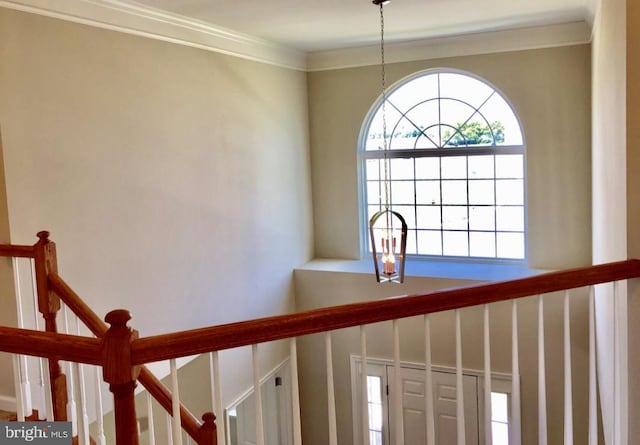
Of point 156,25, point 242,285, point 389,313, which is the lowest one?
point 242,285

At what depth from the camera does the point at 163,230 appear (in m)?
3.94

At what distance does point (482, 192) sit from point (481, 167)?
24cm

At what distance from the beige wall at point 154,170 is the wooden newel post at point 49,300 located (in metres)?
0.33

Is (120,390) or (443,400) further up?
(120,390)

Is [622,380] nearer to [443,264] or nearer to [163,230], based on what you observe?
[163,230]

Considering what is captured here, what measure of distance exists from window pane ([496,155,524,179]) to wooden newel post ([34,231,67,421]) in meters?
4.06

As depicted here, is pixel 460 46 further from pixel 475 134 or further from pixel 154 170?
pixel 154 170

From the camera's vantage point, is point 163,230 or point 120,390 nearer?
point 120,390

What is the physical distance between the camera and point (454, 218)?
565cm

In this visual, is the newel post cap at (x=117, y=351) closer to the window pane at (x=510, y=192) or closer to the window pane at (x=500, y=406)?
the window pane at (x=500, y=406)

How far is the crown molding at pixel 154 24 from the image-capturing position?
3.11 meters

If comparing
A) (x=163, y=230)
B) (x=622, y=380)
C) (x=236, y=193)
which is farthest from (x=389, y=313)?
(x=236, y=193)

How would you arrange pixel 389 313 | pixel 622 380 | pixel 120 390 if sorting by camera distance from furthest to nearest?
pixel 622 380
pixel 389 313
pixel 120 390

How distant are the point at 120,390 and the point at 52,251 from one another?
63.8 inches
